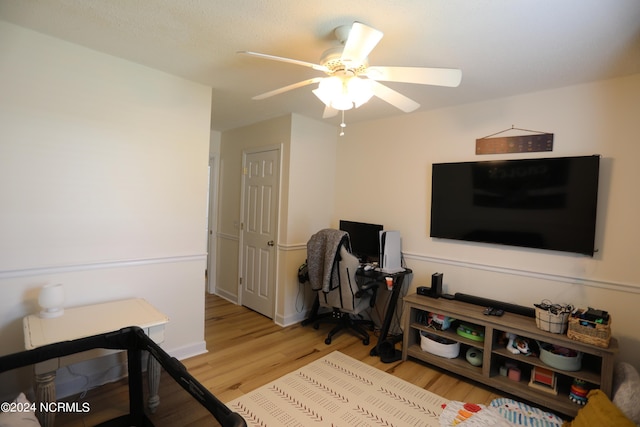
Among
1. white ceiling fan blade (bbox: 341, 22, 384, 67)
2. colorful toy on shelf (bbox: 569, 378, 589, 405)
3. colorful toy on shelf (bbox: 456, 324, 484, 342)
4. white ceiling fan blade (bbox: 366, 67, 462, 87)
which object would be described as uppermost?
white ceiling fan blade (bbox: 341, 22, 384, 67)

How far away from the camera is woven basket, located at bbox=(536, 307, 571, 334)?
84.1 inches

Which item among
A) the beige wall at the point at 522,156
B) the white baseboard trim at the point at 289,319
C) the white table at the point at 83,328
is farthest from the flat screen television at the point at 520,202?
the white table at the point at 83,328

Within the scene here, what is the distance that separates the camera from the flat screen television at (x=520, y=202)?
2316 millimetres

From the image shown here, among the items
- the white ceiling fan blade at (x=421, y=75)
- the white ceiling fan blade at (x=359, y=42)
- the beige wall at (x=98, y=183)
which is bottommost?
the beige wall at (x=98, y=183)

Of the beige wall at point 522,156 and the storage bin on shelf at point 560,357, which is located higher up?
the beige wall at point 522,156

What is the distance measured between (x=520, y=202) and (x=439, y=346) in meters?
1.39

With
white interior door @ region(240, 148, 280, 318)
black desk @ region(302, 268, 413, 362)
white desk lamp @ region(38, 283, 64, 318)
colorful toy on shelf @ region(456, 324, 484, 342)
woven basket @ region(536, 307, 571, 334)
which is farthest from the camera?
white interior door @ region(240, 148, 280, 318)

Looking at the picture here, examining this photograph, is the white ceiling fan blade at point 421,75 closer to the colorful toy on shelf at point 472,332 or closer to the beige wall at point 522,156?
the beige wall at point 522,156

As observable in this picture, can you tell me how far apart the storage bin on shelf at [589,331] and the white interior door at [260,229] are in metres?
2.70

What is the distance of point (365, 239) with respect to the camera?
11.4ft

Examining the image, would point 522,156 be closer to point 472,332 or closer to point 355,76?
point 472,332

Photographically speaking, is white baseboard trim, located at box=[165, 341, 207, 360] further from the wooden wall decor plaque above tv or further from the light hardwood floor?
the wooden wall decor plaque above tv

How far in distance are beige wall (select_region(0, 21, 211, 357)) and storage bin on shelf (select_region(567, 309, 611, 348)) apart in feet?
9.32

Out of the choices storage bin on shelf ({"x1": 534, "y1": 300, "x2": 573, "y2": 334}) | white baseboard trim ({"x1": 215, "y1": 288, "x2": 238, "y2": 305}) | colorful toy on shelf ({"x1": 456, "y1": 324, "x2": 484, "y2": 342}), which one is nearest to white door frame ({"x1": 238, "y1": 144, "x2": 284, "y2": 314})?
white baseboard trim ({"x1": 215, "y1": 288, "x2": 238, "y2": 305})
